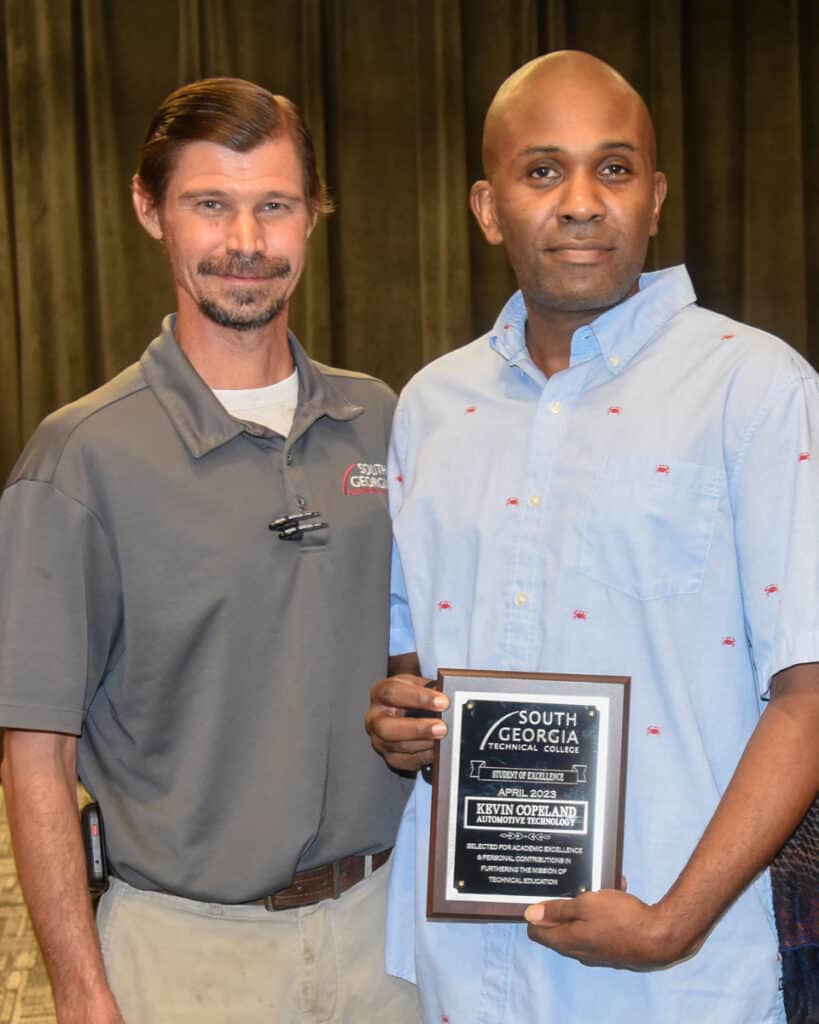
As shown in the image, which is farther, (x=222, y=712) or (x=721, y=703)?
(x=222, y=712)

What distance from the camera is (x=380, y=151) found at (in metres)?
5.32

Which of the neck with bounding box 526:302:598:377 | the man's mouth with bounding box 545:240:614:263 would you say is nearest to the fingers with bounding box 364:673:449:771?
the neck with bounding box 526:302:598:377

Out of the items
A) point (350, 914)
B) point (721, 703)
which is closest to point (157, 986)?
point (350, 914)

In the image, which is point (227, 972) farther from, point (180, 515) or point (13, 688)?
point (180, 515)

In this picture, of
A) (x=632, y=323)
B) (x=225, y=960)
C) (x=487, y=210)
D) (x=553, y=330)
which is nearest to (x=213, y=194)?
(x=487, y=210)

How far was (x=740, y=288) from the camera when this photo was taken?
5.85 meters

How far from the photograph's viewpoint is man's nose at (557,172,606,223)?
1497mm

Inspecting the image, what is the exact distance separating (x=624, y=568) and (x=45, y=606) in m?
0.77

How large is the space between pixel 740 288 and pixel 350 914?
476cm

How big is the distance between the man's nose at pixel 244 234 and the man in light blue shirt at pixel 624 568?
379mm

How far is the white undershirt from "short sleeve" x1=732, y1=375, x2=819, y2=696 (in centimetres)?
74

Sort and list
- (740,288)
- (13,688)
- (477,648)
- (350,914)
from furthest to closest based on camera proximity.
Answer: (740,288), (350,914), (13,688), (477,648)

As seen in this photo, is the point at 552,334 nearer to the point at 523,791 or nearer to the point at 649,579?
the point at 649,579

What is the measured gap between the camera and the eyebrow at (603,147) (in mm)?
1518
